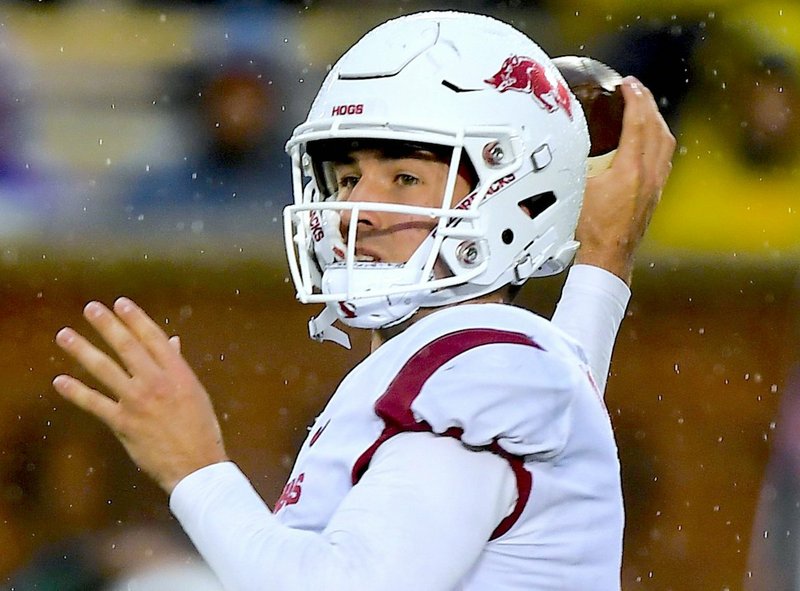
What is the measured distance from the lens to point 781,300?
283 cm

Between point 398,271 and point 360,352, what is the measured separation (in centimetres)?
164

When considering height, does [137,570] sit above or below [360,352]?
below

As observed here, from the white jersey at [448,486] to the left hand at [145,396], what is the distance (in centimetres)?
2

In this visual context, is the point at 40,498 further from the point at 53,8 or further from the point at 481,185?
the point at 481,185

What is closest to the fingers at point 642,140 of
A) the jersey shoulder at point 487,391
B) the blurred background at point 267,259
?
the jersey shoulder at point 487,391

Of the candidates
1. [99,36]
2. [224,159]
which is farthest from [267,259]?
[99,36]

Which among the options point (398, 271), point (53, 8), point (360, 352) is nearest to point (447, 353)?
point (398, 271)

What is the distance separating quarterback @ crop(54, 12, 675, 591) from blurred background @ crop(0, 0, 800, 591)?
5.02 feet

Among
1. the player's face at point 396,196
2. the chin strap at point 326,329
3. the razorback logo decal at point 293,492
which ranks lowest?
the razorback logo decal at point 293,492

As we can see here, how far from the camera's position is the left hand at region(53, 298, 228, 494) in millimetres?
920

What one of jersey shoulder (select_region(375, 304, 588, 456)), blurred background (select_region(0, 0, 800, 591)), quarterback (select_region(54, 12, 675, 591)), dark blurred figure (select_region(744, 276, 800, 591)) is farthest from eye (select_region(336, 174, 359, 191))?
dark blurred figure (select_region(744, 276, 800, 591))

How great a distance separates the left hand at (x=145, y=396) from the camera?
92cm

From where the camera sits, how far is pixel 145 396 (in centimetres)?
93

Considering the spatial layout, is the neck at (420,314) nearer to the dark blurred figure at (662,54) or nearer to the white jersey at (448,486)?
the white jersey at (448,486)
